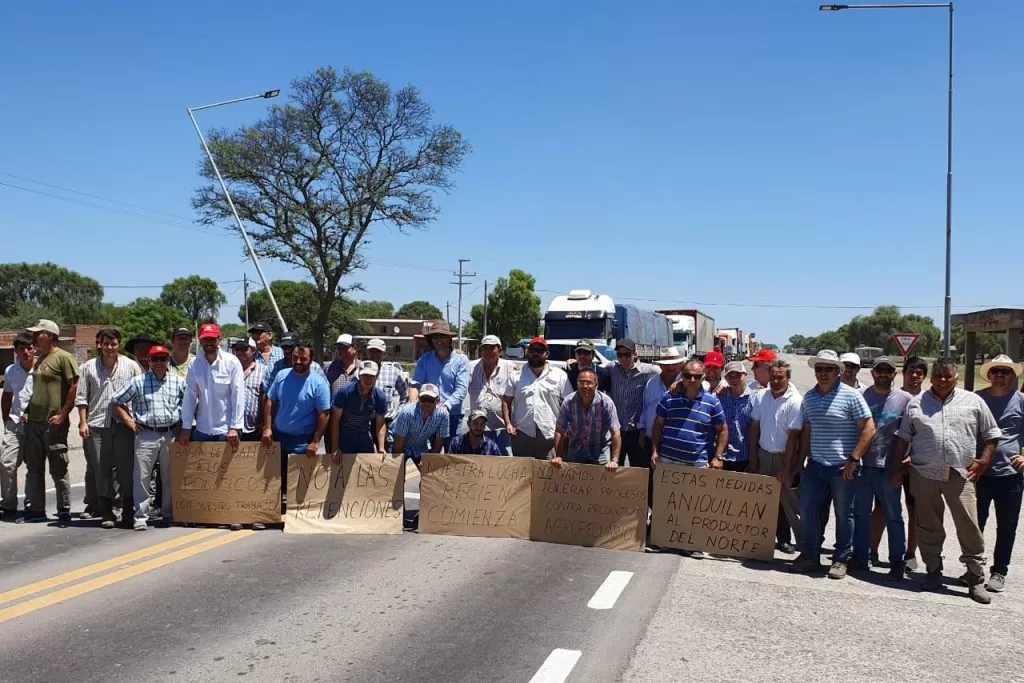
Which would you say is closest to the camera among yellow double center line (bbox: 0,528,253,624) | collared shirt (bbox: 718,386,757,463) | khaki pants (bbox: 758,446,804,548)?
yellow double center line (bbox: 0,528,253,624)

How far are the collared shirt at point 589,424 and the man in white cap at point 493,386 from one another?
0.92 m

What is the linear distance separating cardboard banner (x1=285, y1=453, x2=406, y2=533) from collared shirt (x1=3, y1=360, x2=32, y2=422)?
2967mm

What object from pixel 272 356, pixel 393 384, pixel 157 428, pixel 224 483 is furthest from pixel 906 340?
pixel 157 428

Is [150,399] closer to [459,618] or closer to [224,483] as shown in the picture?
[224,483]

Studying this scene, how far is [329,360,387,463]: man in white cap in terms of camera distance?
27.1 feet

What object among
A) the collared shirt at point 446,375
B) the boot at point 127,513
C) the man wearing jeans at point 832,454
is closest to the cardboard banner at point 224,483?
the boot at point 127,513

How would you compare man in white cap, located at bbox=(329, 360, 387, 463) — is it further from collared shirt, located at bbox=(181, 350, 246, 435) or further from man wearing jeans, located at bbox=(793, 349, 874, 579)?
man wearing jeans, located at bbox=(793, 349, 874, 579)

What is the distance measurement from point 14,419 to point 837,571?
832 centimetres

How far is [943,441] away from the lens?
6383 millimetres

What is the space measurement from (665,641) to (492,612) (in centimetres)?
123

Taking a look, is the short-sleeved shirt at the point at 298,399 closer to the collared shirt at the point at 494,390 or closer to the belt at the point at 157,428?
the belt at the point at 157,428

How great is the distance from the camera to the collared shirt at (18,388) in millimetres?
8477

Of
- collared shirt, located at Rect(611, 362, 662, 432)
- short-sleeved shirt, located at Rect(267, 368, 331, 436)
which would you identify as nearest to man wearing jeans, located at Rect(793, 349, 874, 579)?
collared shirt, located at Rect(611, 362, 662, 432)

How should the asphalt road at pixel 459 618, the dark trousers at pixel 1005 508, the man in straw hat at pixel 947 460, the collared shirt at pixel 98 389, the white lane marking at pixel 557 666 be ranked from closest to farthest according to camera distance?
the white lane marking at pixel 557 666, the asphalt road at pixel 459 618, the man in straw hat at pixel 947 460, the dark trousers at pixel 1005 508, the collared shirt at pixel 98 389
